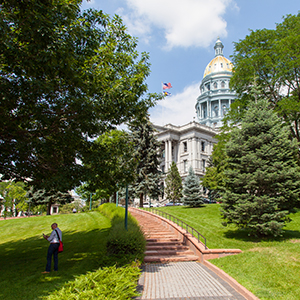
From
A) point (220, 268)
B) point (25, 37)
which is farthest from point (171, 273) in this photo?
point (25, 37)

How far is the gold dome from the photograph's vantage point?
106 m

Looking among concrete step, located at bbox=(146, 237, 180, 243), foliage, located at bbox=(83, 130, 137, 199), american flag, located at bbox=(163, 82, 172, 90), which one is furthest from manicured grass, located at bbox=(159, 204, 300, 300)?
american flag, located at bbox=(163, 82, 172, 90)

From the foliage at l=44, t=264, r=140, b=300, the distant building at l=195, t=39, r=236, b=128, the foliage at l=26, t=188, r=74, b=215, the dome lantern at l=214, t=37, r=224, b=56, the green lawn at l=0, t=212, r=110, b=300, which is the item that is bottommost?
the green lawn at l=0, t=212, r=110, b=300

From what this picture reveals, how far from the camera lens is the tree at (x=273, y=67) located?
21766 mm

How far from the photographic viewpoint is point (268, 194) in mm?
13977

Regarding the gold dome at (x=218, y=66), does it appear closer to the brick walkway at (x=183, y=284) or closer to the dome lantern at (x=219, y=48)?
the dome lantern at (x=219, y=48)

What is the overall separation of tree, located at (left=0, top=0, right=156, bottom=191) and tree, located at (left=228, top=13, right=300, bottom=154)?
1391 centimetres

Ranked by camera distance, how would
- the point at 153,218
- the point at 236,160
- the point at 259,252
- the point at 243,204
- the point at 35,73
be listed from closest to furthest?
1. the point at 35,73
2. the point at 259,252
3. the point at 243,204
4. the point at 236,160
5. the point at 153,218

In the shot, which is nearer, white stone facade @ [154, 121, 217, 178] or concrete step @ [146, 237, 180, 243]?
concrete step @ [146, 237, 180, 243]

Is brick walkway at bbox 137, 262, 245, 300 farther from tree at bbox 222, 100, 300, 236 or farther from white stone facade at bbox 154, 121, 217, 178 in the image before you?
white stone facade at bbox 154, 121, 217, 178

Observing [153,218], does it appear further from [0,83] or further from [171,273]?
[0,83]

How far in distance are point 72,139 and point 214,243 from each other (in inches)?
367

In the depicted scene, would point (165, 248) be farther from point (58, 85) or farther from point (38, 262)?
point (58, 85)

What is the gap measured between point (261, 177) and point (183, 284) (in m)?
7.60
